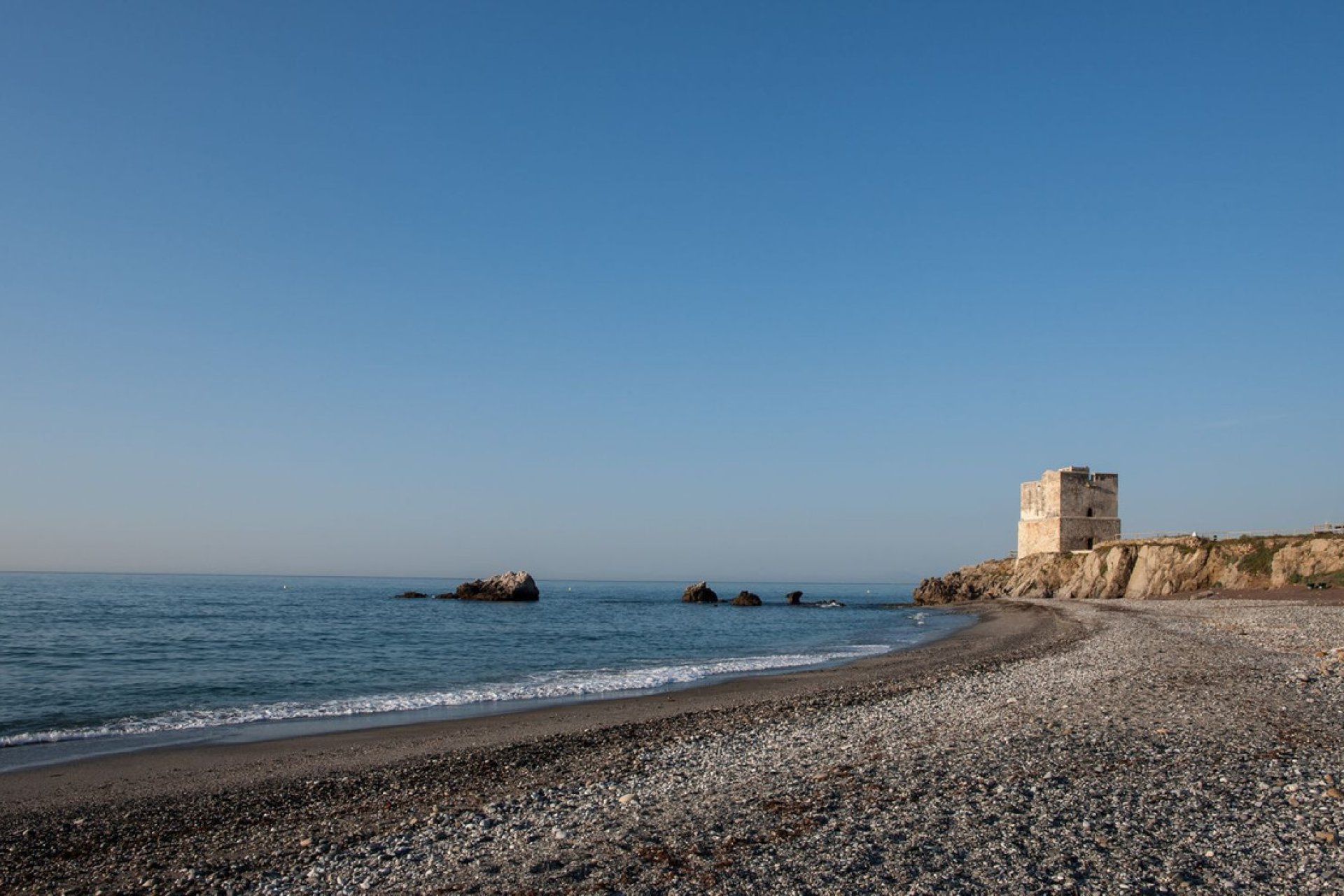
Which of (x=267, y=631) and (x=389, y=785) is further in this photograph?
(x=267, y=631)

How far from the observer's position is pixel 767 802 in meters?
8.73

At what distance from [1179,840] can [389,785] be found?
925cm

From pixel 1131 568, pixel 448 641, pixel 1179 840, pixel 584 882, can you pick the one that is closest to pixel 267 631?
pixel 448 641

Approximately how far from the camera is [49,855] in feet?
28.4

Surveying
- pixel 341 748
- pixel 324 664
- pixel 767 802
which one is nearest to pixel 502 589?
pixel 324 664

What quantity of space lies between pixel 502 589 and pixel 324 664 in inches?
2413

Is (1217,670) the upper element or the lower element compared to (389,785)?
upper

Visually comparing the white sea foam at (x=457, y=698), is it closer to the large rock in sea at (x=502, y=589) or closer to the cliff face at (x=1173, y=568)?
the cliff face at (x=1173, y=568)

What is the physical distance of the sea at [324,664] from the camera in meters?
17.0

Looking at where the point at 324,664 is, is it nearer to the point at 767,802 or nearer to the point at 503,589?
the point at 767,802

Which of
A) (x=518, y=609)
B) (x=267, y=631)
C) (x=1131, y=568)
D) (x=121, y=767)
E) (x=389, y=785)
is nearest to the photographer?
(x=389, y=785)

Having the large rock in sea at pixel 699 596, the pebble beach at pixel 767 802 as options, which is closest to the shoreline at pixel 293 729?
the pebble beach at pixel 767 802

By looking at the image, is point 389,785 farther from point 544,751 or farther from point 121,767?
point 121,767

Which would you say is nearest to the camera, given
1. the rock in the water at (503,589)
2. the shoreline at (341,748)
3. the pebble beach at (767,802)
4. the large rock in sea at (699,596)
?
the pebble beach at (767,802)
